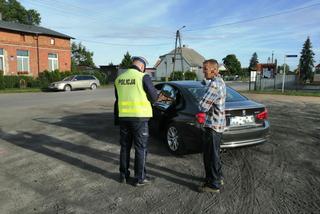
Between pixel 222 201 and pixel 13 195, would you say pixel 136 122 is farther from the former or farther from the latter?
pixel 13 195

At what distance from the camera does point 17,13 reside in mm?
58719

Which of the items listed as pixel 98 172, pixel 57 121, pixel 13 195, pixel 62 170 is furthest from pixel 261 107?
pixel 57 121

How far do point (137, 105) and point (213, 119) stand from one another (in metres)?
1.05

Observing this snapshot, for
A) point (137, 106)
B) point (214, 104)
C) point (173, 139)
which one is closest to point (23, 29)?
point (173, 139)

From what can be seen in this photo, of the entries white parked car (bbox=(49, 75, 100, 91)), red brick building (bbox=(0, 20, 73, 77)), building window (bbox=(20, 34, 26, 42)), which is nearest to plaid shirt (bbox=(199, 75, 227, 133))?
white parked car (bbox=(49, 75, 100, 91))

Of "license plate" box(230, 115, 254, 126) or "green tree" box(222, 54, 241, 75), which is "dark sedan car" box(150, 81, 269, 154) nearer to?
"license plate" box(230, 115, 254, 126)

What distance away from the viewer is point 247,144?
17.0 ft

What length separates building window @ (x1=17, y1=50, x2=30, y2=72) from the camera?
3343 centimetres

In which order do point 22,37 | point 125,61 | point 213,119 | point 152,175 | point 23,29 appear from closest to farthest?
point 213,119 → point 152,175 → point 23,29 → point 22,37 → point 125,61

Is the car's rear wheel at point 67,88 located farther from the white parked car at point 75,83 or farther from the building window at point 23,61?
the building window at point 23,61

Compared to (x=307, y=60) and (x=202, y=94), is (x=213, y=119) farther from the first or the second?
(x=307, y=60)

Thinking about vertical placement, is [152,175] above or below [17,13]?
below

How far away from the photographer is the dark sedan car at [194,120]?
16.6 ft

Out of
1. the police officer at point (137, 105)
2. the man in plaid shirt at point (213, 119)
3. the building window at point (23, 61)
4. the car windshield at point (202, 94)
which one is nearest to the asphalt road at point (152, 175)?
the man in plaid shirt at point (213, 119)
